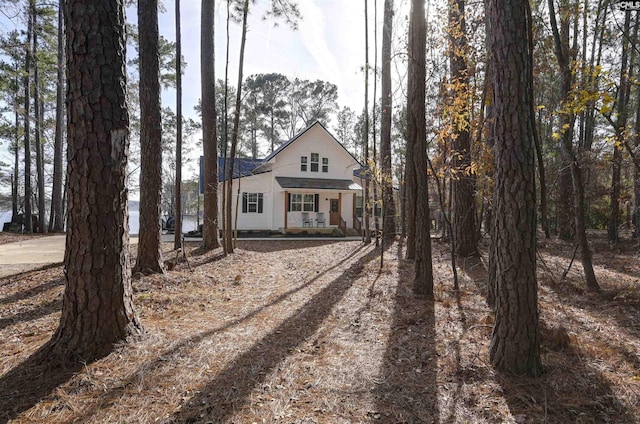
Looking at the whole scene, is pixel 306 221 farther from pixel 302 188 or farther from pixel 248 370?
pixel 248 370

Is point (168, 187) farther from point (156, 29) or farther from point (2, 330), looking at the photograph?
point (2, 330)

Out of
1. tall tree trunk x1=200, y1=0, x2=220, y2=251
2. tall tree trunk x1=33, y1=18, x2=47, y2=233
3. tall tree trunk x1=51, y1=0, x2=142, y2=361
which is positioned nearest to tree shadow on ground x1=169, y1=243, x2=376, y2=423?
tall tree trunk x1=51, y1=0, x2=142, y2=361

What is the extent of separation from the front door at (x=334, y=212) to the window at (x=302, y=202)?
1.10 metres

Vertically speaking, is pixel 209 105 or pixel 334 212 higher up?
pixel 209 105

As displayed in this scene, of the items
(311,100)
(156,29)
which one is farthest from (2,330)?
(311,100)

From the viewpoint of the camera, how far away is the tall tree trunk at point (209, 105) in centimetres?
954

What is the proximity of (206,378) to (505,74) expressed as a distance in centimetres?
356

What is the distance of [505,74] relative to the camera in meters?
2.79

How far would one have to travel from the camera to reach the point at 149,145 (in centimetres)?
649

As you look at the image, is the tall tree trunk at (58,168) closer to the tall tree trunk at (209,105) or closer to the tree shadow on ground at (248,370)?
the tall tree trunk at (209,105)

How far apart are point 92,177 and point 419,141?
431 cm

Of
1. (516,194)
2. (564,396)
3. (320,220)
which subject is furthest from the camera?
(320,220)

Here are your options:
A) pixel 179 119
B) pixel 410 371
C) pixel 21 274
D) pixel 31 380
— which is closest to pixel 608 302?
pixel 410 371

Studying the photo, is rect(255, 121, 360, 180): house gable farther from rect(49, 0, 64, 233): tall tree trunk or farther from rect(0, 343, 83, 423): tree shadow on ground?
rect(0, 343, 83, 423): tree shadow on ground
